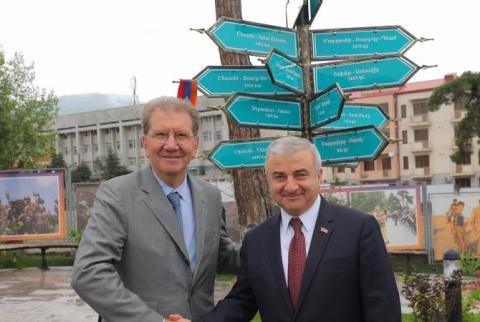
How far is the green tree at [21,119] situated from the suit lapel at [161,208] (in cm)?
1953

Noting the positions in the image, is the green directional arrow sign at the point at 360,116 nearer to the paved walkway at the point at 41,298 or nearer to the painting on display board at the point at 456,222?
the paved walkway at the point at 41,298

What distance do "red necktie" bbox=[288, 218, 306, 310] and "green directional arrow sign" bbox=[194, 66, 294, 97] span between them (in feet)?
6.66

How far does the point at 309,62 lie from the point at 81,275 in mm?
2696

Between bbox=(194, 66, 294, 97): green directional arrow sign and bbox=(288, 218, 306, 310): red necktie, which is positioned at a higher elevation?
bbox=(194, 66, 294, 97): green directional arrow sign

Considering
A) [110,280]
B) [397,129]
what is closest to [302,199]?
[110,280]

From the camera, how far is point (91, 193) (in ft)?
A: 45.2

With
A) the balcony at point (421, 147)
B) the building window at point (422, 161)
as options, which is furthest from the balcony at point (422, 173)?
the balcony at point (421, 147)

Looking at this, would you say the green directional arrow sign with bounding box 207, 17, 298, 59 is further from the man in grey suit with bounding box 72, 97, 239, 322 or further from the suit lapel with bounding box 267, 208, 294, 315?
the suit lapel with bounding box 267, 208, 294, 315

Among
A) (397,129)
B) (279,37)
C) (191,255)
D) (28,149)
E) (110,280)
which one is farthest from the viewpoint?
(397,129)

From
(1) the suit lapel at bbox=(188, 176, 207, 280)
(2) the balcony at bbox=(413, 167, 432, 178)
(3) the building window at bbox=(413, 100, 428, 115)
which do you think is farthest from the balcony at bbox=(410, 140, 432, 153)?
(1) the suit lapel at bbox=(188, 176, 207, 280)

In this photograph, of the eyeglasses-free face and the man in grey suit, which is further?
the eyeglasses-free face

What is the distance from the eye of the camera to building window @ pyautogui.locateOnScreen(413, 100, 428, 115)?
164ft

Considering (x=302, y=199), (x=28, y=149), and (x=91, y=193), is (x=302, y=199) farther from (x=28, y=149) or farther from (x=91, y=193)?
(x=28, y=149)

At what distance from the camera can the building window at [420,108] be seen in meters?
50.1
